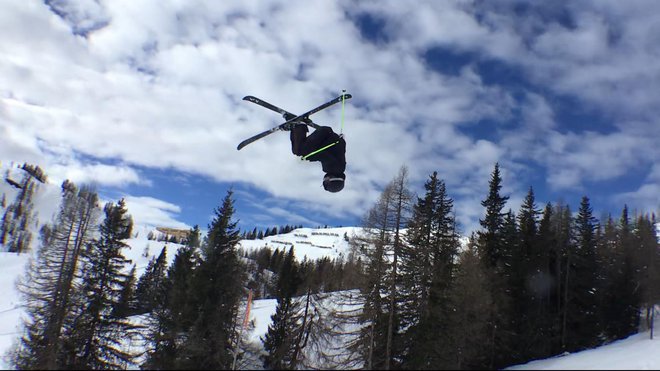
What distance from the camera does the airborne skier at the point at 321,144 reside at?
8320mm

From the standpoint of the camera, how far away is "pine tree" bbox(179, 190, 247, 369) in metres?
20.0

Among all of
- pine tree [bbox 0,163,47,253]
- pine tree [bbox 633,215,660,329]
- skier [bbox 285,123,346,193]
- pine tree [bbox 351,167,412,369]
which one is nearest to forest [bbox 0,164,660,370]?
pine tree [bbox 351,167,412,369]

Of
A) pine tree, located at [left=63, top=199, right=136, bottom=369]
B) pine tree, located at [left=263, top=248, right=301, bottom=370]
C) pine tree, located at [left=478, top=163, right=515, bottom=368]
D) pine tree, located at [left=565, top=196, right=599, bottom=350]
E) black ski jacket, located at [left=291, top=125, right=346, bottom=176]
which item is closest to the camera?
black ski jacket, located at [left=291, top=125, right=346, bottom=176]

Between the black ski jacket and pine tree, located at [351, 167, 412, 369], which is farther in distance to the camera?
pine tree, located at [351, 167, 412, 369]

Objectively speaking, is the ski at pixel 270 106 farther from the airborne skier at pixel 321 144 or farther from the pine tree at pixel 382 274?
the pine tree at pixel 382 274

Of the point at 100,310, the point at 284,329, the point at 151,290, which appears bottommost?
the point at 284,329

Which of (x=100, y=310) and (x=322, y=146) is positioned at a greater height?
(x=322, y=146)

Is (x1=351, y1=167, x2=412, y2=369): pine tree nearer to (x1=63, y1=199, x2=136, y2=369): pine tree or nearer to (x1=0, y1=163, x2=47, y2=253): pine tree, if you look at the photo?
(x1=63, y1=199, x2=136, y2=369): pine tree

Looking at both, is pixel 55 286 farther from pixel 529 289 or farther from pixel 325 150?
pixel 529 289

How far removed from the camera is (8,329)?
56.4 meters

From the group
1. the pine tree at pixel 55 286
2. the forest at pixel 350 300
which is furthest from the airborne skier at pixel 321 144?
the pine tree at pixel 55 286

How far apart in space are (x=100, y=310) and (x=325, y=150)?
66.5ft

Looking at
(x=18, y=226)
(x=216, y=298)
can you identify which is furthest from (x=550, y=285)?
(x=18, y=226)

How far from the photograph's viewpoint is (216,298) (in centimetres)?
2169
